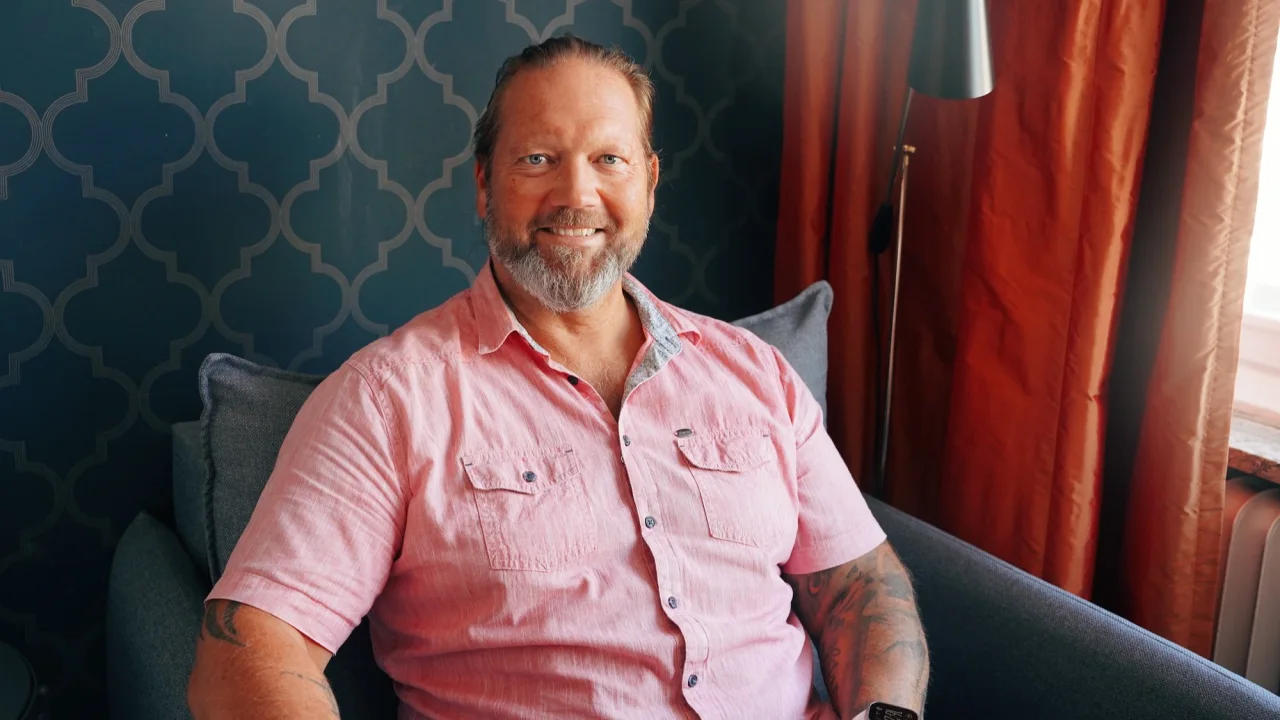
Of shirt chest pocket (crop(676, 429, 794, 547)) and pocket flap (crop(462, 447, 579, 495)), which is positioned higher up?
pocket flap (crop(462, 447, 579, 495))

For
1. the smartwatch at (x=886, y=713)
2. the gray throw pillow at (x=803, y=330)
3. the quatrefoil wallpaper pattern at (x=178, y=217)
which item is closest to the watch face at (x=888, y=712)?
the smartwatch at (x=886, y=713)

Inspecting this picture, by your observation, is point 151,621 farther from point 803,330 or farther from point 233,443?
point 803,330

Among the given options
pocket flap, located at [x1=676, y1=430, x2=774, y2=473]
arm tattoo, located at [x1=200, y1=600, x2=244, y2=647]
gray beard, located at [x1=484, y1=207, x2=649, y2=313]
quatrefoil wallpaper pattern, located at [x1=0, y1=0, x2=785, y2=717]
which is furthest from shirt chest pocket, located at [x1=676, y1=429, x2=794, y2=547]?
quatrefoil wallpaper pattern, located at [x1=0, y1=0, x2=785, y2=717]

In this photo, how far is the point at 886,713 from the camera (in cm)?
128

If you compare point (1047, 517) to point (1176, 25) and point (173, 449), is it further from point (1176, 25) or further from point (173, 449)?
point (173, 449)

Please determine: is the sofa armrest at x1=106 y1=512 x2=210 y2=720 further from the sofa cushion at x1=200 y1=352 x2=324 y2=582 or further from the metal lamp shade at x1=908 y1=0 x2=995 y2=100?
the metal lamp shade at x1=908 y1=0 x2=995 y2=100

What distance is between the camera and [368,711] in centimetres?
134

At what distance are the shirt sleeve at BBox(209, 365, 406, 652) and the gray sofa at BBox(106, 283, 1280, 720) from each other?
15 cm

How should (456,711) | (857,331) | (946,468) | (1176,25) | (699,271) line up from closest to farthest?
(456,711), (1176,25), (946,468), (857,331), (699,271)

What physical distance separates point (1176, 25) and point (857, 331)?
76cm

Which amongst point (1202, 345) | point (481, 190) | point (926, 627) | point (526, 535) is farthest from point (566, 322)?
point (1202, 345)

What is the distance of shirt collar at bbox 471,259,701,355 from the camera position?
4.47 ft

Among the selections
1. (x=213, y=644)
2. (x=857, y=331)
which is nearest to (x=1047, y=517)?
(x=857, y=331)

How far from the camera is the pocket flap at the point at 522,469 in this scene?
4.16ft
